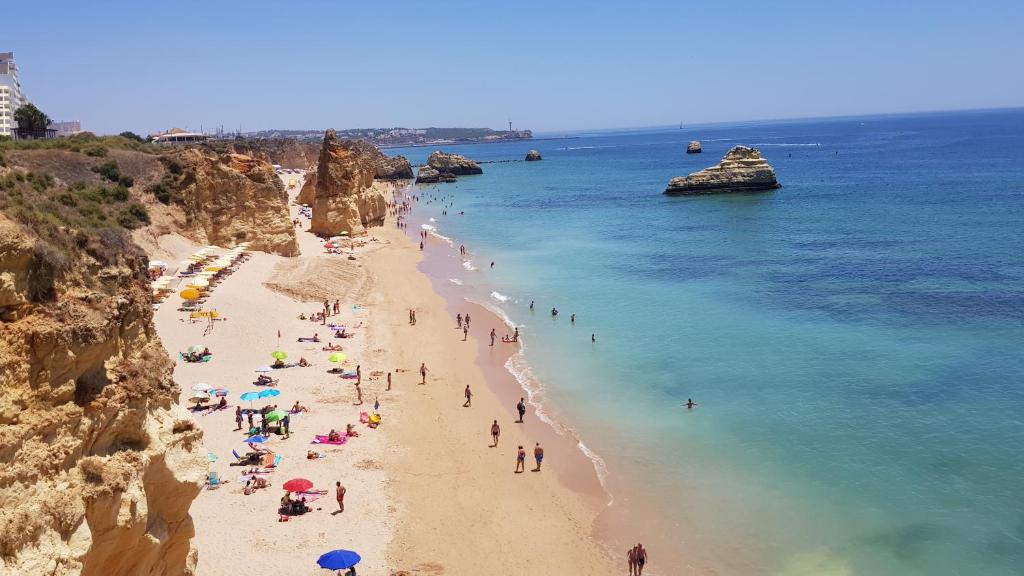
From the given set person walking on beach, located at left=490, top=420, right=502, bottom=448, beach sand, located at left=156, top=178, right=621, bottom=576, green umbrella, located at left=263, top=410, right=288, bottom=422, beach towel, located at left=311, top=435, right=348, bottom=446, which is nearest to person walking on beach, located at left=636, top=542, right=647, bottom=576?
beach sand, located at left=156, top=178, right=621, bottom=576

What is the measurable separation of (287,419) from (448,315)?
14.5 metres

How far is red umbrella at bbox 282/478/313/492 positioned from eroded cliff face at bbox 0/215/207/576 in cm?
673

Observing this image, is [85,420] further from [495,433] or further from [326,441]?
[495,433]

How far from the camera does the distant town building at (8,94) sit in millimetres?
68750

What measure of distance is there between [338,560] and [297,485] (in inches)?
124

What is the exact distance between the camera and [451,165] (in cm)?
12562

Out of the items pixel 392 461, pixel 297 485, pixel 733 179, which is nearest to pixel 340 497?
pixel 297 485

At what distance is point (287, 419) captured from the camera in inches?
771

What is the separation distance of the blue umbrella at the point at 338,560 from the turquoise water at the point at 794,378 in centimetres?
600

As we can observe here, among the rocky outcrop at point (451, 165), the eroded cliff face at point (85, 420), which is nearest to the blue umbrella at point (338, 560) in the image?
the eroded cliff face at point (85, 420)

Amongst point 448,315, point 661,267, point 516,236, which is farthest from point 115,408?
point 516,236

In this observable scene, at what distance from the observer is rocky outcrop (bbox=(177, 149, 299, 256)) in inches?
1529

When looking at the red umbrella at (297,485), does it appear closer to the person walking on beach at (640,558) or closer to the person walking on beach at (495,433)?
the person walking on beach at (495,433)

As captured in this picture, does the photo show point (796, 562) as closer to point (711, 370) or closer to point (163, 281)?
point (711, 370)
